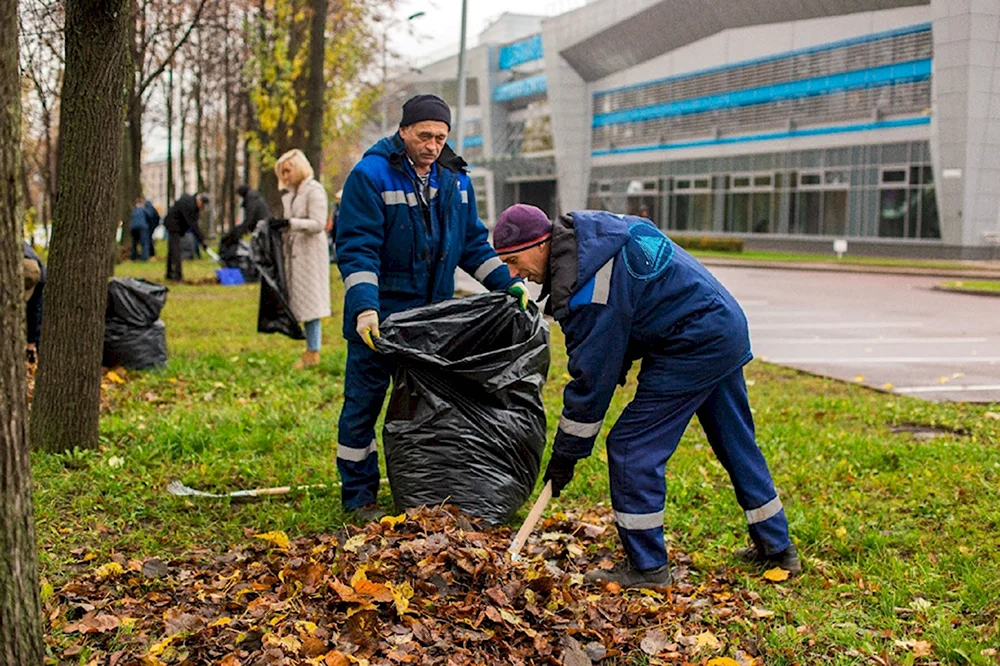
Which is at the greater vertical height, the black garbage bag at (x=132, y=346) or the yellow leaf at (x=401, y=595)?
the black garbage bag at (x=132, y=346)

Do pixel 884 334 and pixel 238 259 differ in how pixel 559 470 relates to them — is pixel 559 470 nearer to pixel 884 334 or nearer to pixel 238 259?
pixel 884 334

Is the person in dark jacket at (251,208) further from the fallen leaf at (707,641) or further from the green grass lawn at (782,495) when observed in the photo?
the fallen leaf at (707,641)

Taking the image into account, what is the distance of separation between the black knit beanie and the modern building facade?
27.7 meters

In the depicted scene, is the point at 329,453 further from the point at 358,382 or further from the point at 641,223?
the point at 641,223

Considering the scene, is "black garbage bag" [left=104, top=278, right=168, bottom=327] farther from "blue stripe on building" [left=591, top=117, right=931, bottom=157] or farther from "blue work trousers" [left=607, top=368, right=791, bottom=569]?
"blue stripe on building" [left=591, top=117, right=931, bottom=157]

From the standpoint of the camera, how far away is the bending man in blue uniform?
11.4 ft

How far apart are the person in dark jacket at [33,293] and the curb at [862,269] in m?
20.8

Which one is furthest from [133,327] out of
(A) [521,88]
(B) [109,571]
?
(A) [521,88]

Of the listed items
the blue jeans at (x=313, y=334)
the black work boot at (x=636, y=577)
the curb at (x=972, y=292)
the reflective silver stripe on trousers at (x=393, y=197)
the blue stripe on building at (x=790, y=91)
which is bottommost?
the black work boot at (x=636, y=577)

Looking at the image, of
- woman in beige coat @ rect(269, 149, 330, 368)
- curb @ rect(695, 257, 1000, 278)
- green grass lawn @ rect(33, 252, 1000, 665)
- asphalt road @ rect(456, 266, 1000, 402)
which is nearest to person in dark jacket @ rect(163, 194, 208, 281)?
asphalt road @ rect(456, 266, 1000, 402)

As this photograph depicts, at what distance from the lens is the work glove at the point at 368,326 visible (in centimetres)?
421

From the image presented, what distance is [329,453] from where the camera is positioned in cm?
557

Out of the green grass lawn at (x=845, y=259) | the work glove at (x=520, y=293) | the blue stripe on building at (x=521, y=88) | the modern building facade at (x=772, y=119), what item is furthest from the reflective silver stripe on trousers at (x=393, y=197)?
the blue stripe on building at (x=521, y=88)

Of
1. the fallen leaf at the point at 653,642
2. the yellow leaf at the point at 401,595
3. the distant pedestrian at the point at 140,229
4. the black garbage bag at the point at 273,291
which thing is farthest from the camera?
the distant pedestrian at the point at 140,229
